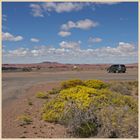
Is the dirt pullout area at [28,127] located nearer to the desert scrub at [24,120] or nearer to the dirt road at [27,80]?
the desert scrub at [24,120]

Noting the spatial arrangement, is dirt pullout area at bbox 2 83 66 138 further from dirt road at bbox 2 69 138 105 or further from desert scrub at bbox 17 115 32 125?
dirt road at bbox 2 69 138 105

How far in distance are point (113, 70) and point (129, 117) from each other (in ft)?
114

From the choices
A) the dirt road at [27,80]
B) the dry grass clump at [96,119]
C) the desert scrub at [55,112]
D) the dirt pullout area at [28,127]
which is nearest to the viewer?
the dry grass clump at [96,119]

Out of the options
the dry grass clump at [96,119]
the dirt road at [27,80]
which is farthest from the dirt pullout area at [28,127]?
the dirt road at [27,80]

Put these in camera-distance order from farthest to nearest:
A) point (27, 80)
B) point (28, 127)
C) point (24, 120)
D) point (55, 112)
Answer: point (27, 80), point (55, 112), point (24, 120), point (28, 127)

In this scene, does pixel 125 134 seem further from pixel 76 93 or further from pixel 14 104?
pixel 14 104

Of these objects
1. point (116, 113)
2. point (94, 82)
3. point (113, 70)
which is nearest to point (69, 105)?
point (116, 113)

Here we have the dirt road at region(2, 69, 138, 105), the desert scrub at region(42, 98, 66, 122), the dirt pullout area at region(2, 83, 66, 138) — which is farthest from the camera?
the dirt road at region(2, 69, 138, 105)

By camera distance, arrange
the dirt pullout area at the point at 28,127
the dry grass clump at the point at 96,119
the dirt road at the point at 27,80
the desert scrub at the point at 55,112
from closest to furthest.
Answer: the dry grass clump at the point at 96,119
the dirt pullout area at the point at 28,127
the desert scrub at the point at 55,112
the dirt road at the point at 27,80

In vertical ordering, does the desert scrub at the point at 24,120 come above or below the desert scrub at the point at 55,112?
below

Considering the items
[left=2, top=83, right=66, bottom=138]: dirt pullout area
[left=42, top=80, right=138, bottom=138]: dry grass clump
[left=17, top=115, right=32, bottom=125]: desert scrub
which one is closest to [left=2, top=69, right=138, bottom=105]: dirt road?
[left=2, top=83, right=66, bottom=138]: dirt pullout area

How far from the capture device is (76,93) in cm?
1009

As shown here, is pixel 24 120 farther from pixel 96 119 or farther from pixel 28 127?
pixel 96 119

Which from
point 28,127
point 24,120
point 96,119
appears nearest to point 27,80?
point 24,120
